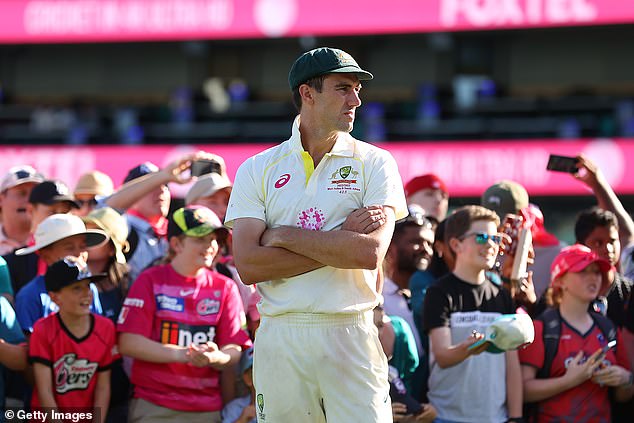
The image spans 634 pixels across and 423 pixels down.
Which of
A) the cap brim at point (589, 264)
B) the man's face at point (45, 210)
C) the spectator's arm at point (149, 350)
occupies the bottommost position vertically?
the spectator's arm at point (149, 350)

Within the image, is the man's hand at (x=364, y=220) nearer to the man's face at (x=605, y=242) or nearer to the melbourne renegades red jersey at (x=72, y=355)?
the melbourne renegades red jersey at (x=72, y=355)

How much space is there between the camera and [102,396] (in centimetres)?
595

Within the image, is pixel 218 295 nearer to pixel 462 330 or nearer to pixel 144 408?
pixel 144 408

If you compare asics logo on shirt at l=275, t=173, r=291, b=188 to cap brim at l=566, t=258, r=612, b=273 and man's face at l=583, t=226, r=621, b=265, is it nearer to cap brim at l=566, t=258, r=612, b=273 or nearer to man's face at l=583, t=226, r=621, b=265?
cap brim at l=566, t=258, r=612, b=273

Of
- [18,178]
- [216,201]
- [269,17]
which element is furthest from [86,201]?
[269,17]

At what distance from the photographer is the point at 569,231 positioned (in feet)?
65.2

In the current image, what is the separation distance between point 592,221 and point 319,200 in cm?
315

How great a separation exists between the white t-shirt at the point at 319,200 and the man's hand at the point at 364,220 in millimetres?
80

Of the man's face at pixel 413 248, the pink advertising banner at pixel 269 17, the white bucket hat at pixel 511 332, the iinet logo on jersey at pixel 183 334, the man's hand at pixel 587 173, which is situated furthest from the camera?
the pink advertising banner at pixel 269 17

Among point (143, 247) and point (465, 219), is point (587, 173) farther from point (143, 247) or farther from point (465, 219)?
point (143, 247)

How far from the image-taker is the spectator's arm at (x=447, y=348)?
5.66 metres

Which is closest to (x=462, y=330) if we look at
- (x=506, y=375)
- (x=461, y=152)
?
(x=506, y=375)

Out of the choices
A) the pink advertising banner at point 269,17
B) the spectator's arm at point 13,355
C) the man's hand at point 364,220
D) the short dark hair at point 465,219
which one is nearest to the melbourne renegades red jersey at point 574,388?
the short dark hair at point 465,219

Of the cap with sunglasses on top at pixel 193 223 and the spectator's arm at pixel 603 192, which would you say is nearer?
the cap with sunglasses on top at pixel 193 223
